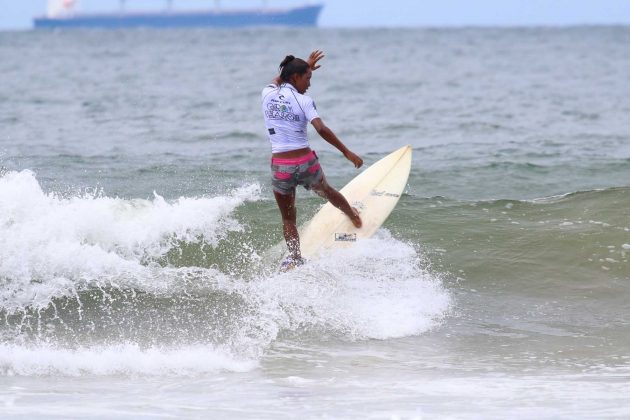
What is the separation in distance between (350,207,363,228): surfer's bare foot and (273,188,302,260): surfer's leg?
1.98 feet

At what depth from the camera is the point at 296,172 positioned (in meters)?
7.40

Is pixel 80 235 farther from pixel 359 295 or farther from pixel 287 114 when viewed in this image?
pixel 359 295

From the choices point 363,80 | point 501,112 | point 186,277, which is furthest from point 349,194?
point 363,80

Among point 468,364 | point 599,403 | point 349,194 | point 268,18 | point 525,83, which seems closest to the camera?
point 599,403

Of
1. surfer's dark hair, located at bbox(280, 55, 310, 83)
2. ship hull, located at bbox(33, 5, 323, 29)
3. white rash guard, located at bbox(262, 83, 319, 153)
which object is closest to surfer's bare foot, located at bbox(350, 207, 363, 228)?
white rash guard, located at bbox(262, 83, 319, 153)

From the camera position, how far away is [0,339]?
639 cm

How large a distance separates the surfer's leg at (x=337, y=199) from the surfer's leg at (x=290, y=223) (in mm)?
237

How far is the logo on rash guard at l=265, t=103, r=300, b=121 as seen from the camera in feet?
23.5

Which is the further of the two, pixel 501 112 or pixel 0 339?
pixel 501 112

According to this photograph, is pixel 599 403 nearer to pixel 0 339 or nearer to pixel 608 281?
pixel 608 281

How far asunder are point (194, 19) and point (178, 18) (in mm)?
2169

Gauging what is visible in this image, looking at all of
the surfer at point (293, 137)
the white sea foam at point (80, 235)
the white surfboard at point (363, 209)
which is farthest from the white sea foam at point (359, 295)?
the white sea foam at point (80, 235)

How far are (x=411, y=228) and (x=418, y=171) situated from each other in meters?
3.66

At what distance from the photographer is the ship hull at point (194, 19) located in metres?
109
